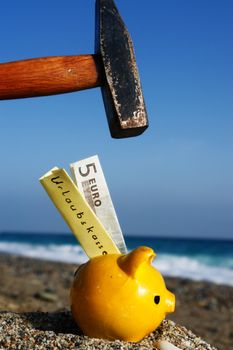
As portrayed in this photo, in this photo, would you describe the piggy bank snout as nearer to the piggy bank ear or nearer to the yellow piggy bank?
the yellow piggy bank

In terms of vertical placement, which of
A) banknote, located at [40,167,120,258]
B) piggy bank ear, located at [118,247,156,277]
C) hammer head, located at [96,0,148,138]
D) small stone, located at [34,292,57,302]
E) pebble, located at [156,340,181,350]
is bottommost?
small stone, located at [34,292,57,302]

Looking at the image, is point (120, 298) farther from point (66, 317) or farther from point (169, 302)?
point (66, 317)

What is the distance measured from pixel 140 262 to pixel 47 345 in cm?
57

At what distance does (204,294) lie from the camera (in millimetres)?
9750

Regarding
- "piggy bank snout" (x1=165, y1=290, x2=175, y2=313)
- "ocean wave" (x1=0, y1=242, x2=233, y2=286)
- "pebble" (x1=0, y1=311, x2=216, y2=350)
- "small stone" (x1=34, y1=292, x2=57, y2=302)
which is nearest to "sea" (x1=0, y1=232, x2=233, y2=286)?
"ocean wave" (x1=0, y1=242, x2=233, y2=286)

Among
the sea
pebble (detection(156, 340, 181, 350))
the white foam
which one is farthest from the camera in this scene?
the sea

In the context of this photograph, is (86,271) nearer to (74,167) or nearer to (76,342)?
(76,342)

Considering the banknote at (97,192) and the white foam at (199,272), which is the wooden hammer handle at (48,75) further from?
the white foam at (199,272)

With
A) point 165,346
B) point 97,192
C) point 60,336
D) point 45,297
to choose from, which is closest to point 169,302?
point 165,346

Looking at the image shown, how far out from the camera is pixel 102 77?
10.3ft

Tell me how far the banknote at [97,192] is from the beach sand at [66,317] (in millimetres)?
543

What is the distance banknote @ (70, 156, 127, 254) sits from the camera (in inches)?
121

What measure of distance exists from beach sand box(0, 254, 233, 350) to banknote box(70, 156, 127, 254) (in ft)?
1.78

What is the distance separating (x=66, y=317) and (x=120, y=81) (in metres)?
1.34
